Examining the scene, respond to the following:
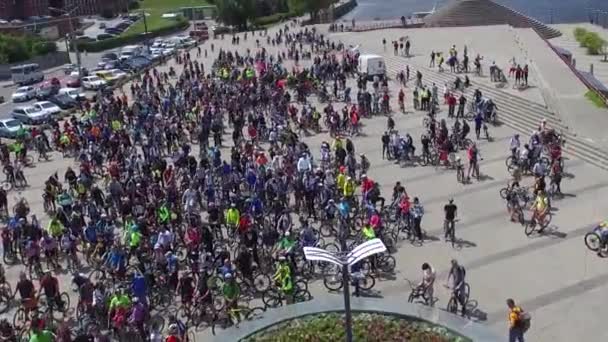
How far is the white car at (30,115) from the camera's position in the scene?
139 feet

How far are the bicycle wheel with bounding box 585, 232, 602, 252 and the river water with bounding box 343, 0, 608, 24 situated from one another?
60969 millimetres

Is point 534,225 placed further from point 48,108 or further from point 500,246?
point 48,108

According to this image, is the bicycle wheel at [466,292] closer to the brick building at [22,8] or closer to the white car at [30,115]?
the white car at [30,115]

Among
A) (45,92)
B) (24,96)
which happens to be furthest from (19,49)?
(45,92)

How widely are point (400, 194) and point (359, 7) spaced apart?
4173 inches

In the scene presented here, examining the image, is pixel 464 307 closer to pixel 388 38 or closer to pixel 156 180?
pixel 156 180

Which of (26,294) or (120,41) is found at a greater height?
(120,41)

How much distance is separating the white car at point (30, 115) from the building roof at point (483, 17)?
36.3 m

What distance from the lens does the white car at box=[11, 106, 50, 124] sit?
42.4m

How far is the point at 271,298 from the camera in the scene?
17.2m

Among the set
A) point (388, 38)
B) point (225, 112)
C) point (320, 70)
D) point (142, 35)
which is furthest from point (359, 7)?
point (225, 112)

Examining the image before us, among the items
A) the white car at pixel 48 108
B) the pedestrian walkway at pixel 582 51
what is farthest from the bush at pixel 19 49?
the pedestrian walkway at pixel 582 51

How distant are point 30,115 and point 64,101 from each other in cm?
498

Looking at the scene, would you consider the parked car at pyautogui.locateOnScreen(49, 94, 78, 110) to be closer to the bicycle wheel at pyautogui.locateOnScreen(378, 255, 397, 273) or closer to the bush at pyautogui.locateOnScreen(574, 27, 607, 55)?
the bicycle wheel at pyautogui.locateOnScreen(378, 255, 397, 273)
